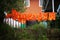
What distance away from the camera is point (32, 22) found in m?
13.4

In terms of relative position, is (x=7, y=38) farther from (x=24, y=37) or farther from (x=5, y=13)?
(x=5, y=13)

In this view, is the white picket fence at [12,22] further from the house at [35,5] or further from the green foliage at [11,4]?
the house at [35,5]

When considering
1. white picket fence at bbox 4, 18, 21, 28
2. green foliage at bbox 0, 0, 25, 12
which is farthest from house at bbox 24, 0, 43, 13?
white picket fence at bbox 4, 18, 21, 28

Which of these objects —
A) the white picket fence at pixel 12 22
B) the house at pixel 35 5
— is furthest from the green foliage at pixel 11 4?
the house at pixel 35 5

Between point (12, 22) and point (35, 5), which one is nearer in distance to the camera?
point (12, 22)

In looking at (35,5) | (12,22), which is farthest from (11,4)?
(35,5)

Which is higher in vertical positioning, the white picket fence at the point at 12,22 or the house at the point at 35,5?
the house at the point at 35,5

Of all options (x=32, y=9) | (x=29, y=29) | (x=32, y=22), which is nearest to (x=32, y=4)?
(x=32, y=9)

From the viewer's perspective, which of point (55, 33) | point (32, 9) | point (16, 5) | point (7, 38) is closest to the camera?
point (7, 38)

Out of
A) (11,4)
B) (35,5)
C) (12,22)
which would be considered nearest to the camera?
(11,4)

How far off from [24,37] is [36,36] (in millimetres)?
585

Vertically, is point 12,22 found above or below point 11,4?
below

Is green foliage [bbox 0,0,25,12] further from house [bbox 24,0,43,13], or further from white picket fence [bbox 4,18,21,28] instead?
house [bbox 24,0,43,13]

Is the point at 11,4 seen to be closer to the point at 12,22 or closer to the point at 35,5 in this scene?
the point at 12,22
